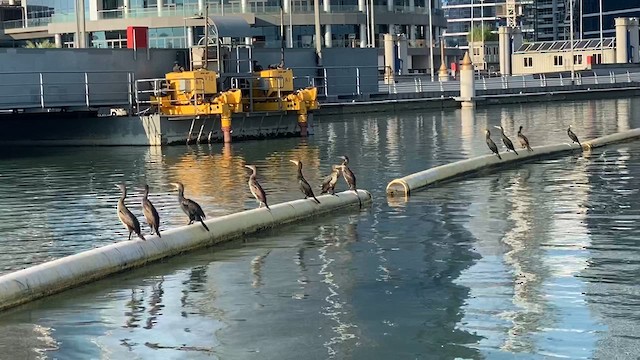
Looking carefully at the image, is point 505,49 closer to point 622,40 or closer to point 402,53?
point 622,40

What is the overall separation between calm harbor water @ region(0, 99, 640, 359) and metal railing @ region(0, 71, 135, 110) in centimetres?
1362

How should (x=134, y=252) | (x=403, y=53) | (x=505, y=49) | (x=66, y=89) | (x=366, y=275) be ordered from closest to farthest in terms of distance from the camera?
(x=366, y=275) < (x=134, y=252) < (x=66, y=89) < (x=403, y=53) < (x=505, y=49)

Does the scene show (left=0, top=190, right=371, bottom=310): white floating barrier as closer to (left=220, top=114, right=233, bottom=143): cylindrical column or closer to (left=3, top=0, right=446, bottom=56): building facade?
(left=220, top=114, right=233, bottom=143): cylindrical column

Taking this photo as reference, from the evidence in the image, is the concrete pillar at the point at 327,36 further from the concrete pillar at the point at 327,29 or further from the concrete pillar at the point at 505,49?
the concrete pillar at the point at 505,49

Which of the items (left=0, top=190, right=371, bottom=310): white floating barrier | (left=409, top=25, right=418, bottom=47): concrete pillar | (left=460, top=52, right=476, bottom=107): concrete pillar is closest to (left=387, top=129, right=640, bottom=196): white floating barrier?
(left=0, top=190, right=371, bottom=310): white floating barrier

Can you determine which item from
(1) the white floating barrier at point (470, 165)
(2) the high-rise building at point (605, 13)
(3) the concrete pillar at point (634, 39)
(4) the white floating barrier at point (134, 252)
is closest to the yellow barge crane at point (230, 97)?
(1) the white floating barrier at point (470, 165)

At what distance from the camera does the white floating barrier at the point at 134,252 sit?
14016 mm

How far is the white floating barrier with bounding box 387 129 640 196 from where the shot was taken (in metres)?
24.1

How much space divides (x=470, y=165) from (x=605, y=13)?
157m

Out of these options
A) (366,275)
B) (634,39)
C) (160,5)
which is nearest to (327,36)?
(160,5)

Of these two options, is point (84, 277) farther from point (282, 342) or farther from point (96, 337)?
point (282, 342)

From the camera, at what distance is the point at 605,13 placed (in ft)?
583

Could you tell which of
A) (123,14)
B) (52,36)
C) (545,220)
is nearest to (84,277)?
(545,220)

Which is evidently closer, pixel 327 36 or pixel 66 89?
pixel 66 89
